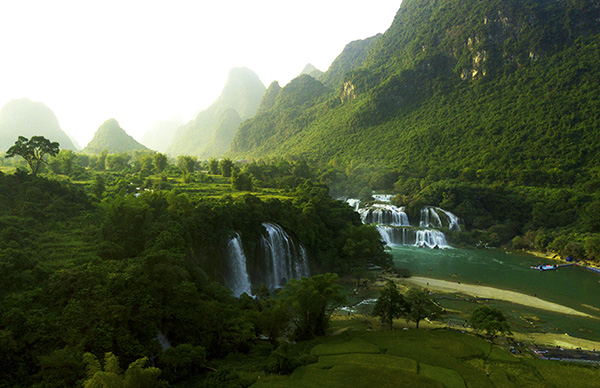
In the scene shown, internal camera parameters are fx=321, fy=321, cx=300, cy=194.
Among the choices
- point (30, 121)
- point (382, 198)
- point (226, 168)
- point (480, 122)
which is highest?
point (30, 121)

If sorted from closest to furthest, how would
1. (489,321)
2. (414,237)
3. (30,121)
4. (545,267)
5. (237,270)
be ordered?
1. (489,321)
2. (237,270)
3. (545,267)
4. (414,237)
5. (30,121)

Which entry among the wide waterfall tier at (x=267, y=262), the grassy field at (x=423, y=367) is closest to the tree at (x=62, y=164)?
the wide waterfall tier at (x=267, y=262)

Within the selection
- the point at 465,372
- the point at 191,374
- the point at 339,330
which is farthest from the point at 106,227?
the point at 465,372

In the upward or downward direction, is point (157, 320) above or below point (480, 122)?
below

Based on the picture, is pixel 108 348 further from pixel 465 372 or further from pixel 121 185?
pixel 121 185

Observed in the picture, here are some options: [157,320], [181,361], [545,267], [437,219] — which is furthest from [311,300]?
[437,219]

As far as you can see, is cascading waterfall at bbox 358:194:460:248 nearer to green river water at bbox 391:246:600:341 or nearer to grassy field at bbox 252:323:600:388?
green river water at bbox 391:246:600:341

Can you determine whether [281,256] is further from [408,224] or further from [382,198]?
[382,198]
